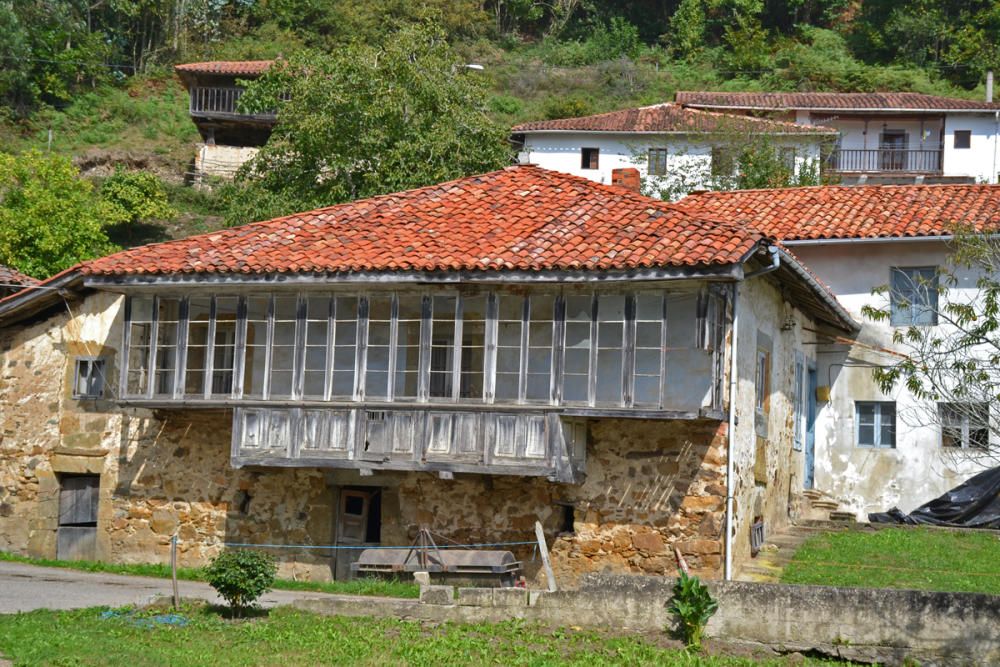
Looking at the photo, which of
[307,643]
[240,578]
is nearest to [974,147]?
[240,578]

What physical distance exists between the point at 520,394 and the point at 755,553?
4413 millimetres

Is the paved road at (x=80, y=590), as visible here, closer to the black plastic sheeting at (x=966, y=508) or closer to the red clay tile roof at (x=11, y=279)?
the red clay tile roof at (x=11, y=279)

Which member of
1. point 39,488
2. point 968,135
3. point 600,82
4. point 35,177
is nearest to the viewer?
point 39,488

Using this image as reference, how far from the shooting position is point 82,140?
52.8 meters

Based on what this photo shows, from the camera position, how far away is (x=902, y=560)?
18.6 meters

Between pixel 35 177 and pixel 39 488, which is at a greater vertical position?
pixel 35 177

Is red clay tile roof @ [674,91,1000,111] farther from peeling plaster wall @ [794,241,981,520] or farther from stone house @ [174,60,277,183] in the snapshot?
peeling plaster wall @ [794,241,981,520]

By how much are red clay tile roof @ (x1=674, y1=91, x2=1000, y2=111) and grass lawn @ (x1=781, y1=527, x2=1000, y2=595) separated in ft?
88.3

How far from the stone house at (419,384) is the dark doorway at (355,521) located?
0.03 m

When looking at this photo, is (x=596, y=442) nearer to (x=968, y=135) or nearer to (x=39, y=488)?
(x=39, y=488)

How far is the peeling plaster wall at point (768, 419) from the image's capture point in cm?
1817

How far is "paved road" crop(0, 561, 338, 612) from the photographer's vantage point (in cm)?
1545

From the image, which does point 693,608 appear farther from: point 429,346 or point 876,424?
point 876,424

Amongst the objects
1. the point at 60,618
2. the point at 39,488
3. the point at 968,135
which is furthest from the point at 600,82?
the point at 60,618
